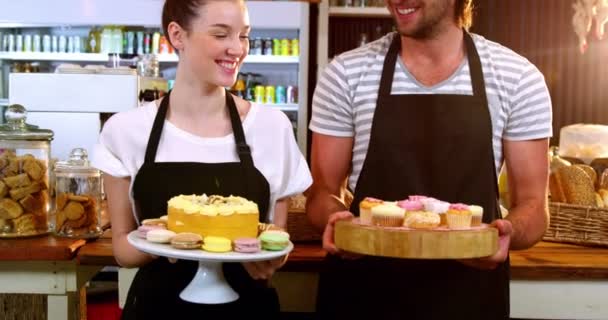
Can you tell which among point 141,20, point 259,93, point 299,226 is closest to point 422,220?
point 299,226

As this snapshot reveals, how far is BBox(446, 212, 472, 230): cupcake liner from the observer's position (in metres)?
1.38

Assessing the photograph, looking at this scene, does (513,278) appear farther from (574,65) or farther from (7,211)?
A: (574,65)

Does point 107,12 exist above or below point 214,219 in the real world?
above

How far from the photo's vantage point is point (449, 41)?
5.41 ft

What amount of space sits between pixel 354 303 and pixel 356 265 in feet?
0.30

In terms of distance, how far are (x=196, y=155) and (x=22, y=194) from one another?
0.72 metres

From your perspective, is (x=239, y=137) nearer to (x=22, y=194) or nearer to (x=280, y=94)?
(x=22, y=194)

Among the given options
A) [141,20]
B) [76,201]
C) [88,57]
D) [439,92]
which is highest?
[141,20]

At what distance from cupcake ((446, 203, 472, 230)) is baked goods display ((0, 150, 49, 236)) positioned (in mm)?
1189

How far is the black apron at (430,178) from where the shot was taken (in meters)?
1.62

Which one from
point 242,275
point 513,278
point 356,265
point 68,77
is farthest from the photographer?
point 68,77

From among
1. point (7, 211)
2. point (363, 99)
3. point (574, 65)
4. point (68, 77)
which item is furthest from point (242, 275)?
point (574, 65)

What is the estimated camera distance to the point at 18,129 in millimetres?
2074

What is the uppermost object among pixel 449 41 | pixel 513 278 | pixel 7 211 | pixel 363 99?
pixel 449 41
